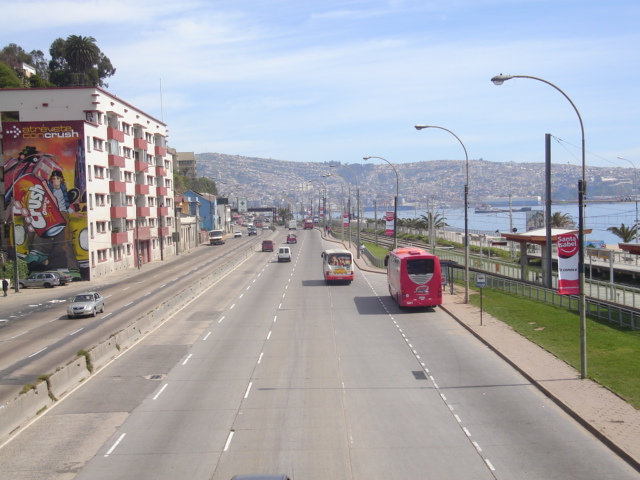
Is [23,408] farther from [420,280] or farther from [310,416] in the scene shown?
[420,280]

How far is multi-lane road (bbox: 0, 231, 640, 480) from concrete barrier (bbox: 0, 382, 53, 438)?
0.43m

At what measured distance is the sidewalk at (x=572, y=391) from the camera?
48.8 ft

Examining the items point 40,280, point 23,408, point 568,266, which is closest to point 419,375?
point 568,266

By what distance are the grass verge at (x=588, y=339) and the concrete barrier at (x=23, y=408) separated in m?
15.7

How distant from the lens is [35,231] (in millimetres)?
60625

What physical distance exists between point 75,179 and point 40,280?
32.5 feet

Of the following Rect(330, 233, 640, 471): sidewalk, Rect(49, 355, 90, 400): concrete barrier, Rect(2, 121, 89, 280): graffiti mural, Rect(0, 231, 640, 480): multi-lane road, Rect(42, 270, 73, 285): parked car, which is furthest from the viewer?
Rect(2, 121, 89, 280): graffiti mural

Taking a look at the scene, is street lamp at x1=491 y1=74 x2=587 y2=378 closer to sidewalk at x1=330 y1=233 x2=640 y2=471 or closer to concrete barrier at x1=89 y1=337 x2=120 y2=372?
sidewalk at x1=330 y1=233 x2=640 y2=471

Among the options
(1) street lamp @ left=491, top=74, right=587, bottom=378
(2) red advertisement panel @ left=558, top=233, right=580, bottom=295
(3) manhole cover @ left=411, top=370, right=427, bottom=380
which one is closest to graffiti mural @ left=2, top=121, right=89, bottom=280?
(3) manhole cover @ left=411, top=370, right=427, bottom=380

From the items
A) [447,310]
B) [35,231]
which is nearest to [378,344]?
[447,310]

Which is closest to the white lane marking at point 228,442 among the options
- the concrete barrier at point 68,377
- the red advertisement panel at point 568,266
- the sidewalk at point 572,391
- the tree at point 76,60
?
the concrete barrier at point 68,377

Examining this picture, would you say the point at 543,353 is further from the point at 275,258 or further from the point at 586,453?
the point at 275,258

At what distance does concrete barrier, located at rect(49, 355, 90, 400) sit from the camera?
19891 millimetres

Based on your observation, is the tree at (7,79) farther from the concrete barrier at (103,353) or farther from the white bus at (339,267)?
the concrete barrier at (103,353)
